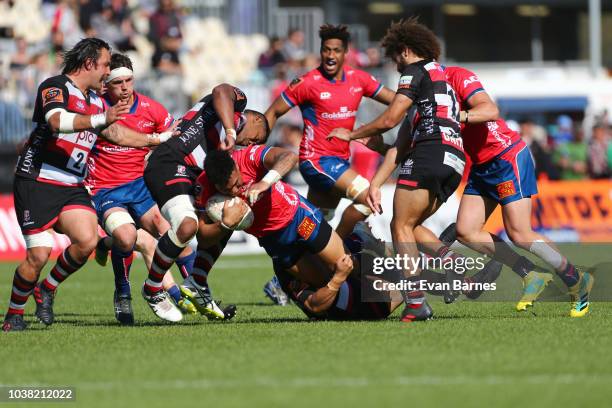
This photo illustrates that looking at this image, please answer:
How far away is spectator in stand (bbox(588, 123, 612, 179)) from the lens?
2408 cm

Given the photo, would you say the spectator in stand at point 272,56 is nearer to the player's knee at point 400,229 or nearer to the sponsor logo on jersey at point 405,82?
the sponsor logo on jersey at point 405,82

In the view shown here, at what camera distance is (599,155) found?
2412 cm

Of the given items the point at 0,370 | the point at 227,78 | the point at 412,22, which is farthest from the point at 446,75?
the point at 227,78

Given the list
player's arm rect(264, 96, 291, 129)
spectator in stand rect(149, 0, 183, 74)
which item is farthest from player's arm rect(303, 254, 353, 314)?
spectator in stand rect(149, 0, 183, 74)

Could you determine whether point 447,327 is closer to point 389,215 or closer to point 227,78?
point 389,215

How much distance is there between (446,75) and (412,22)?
57 cm

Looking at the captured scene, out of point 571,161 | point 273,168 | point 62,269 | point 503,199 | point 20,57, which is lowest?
point 571,161

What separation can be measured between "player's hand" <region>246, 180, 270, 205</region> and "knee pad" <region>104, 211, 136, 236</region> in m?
1.91

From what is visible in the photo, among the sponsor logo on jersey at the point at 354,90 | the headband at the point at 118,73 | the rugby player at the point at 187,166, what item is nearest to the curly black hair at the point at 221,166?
the rugby player at the point at 187,166

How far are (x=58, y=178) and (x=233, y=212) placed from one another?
1.75 meters

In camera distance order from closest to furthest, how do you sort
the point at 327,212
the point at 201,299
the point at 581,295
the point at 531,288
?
the point at 581,295
the point at 531,288
the point at 201,299
the point at 327,212

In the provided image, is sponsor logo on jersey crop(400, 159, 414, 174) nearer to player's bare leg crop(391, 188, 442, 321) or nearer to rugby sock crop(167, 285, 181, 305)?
player's bare leg crop(391, 188, 442, 321)

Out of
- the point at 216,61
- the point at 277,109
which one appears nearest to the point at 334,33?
the point at 277,109

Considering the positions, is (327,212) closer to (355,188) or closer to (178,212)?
(355,188)
